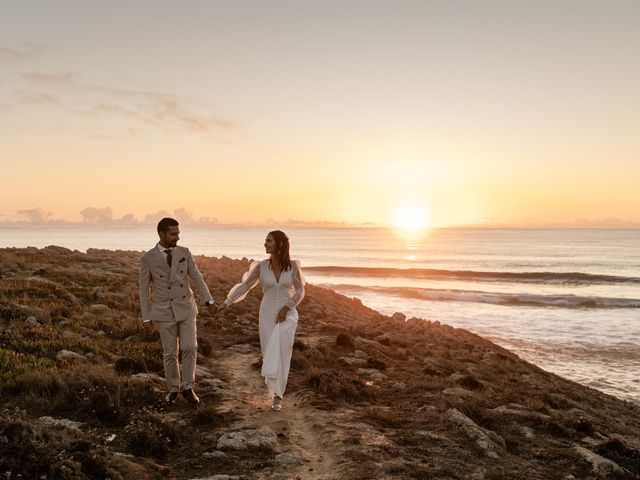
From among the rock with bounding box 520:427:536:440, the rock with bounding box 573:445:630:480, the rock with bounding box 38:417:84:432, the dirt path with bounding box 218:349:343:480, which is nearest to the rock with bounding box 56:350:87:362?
the rock with bounding box 38:417:84:432

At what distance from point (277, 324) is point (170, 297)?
6.64 ft

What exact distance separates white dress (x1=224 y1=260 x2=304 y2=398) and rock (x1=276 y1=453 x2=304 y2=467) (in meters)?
1.99

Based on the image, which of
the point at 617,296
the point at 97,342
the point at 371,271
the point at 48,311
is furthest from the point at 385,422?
the point at 371,271

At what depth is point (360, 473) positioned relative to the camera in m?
6.39

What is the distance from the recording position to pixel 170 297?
28.2 feet

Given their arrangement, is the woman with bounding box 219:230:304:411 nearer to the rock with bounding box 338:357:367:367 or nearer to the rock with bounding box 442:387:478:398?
the rock with bounding box 442:387:478:398

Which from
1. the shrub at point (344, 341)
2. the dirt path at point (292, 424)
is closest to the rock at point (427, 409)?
the dirt path at point (292, 424)

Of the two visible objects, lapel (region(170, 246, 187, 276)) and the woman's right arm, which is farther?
the woman's right arm

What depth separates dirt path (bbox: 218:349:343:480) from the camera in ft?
21.7

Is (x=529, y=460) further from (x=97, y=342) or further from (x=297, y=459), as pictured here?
(x=97, y=342)

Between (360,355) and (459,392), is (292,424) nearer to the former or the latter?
(459,392)

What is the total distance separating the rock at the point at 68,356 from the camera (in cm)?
1014

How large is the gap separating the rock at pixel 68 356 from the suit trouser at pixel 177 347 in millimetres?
2709

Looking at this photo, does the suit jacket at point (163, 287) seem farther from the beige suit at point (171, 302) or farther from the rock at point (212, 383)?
the rock at point (212, 383)
